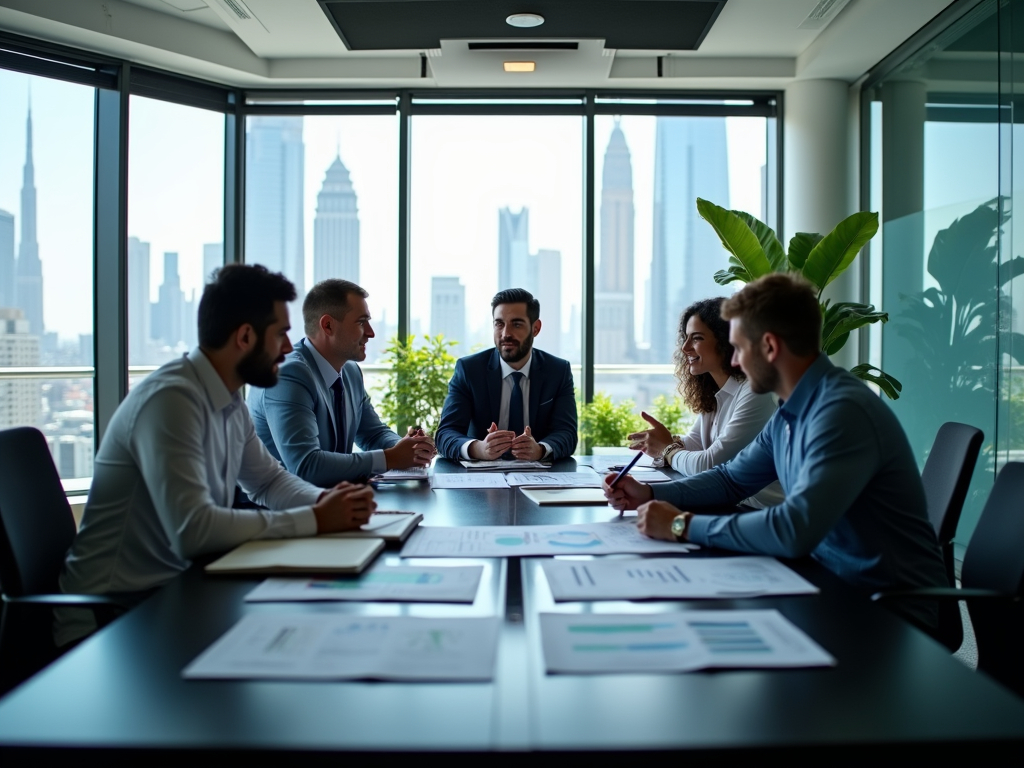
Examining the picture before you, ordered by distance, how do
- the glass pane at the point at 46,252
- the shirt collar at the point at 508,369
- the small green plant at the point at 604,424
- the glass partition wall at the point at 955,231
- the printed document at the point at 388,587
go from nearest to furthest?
the printed document at the point at 388,587, the glass partition wall at the point at 955,231, the shirt collar at the point at 508,369, the glass pane at the point at 46,252, the small green plant at the point at 604,424

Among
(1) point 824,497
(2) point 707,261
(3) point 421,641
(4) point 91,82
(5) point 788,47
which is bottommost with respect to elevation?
(3) point 421,641

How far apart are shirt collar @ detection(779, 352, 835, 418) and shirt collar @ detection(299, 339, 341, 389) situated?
6.15 ft

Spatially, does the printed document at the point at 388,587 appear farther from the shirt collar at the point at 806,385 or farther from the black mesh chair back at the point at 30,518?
the shirt collar at the point at 806,385

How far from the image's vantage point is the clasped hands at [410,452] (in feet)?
9.32


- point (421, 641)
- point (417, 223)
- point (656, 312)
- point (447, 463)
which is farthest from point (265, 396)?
point (656, 312)

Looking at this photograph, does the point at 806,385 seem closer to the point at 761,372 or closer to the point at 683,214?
the point at 761,372

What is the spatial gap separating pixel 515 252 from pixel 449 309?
0.64m

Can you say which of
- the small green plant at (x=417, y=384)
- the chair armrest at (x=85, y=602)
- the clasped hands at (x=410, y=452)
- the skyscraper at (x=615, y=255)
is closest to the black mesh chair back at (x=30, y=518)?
the chair armrest at (x=85, y=602)

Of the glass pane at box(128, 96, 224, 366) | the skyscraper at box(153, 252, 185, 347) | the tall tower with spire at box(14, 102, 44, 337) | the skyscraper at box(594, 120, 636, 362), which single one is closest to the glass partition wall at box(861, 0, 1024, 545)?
the skyscraper at box(594, 120, 636, 362)

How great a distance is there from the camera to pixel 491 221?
600cm

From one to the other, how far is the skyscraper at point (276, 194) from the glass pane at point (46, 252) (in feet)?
3.69

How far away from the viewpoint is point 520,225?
6.00 m

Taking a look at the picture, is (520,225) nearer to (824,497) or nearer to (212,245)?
(212,245)

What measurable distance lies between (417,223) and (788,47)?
2745 mm
